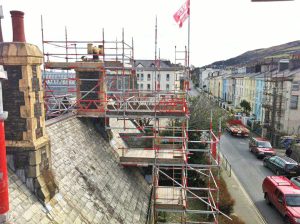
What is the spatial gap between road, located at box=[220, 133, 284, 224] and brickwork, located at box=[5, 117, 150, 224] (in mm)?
8752

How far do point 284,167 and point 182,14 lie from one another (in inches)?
619

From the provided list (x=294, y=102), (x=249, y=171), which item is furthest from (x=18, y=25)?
(x=294, y=102)

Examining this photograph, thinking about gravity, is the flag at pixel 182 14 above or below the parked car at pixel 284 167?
above

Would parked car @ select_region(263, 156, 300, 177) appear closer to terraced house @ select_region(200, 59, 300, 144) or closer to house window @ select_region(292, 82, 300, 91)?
terraced house @ select_region(200, 59, 300, 144)

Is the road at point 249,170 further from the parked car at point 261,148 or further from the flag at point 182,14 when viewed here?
the flag at point 182,14

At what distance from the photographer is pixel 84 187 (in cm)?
869

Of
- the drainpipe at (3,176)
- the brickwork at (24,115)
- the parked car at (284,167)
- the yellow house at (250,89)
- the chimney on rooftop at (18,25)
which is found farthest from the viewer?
the yellow house at (250,89)

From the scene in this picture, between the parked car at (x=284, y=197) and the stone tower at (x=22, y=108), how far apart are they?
13.2 metres

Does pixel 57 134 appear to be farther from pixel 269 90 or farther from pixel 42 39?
pixel 269 90

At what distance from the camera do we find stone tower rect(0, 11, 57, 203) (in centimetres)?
637

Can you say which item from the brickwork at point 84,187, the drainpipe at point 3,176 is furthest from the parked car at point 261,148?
the drainpipe at point 3,176

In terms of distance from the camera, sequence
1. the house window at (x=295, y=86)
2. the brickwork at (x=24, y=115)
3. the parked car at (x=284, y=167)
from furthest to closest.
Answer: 1. the house window at (x=295, y=86)
2. the parked car at (x=284, y=167)
3. the brickwork at (x=24, y=115)

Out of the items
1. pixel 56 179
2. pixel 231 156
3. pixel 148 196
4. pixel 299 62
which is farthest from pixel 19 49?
pixel 299 62

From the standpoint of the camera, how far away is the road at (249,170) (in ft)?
56.2
